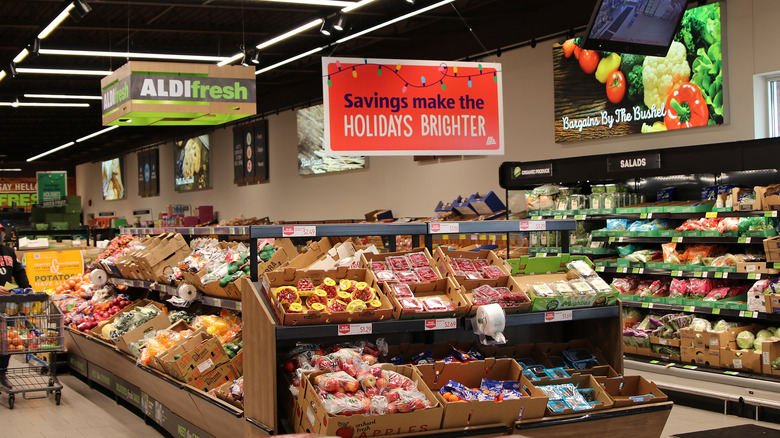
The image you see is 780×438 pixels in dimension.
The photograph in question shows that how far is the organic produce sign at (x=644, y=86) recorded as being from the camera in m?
7.24

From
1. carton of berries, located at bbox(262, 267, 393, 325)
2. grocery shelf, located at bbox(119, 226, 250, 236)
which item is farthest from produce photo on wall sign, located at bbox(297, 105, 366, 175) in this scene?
carton of berries, located at bbox(262, 267, 393, 325)

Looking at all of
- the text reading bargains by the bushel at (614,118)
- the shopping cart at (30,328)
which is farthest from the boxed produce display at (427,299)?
the text reading bargains by the bushel at (614,118)

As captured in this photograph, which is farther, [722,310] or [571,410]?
[722,310]

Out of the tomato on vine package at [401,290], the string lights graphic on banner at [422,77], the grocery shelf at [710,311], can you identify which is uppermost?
the string lights graphic on banner at [422,77]

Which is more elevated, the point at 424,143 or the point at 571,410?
the point at 424,143

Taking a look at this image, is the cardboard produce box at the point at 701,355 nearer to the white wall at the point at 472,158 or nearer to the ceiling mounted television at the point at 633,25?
the white wall at the point at 472,158

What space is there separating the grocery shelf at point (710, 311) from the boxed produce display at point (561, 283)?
88.3 inches

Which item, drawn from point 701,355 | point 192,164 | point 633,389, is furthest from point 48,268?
point 192,164

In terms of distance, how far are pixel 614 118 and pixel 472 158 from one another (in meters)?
2.85

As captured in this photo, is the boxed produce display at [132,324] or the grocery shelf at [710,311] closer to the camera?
the grocery shelf at [710,311]

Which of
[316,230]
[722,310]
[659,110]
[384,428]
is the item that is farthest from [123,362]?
[659,110]

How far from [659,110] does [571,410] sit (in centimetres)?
509

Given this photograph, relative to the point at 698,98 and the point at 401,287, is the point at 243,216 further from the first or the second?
the point at 401,287

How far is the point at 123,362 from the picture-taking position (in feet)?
20.8
